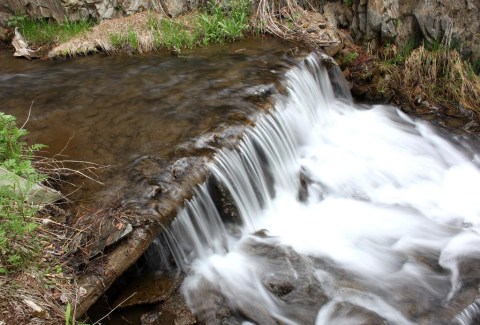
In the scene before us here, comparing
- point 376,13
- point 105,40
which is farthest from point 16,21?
point 376,13

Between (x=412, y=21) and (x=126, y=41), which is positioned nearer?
(x=412, y=21)

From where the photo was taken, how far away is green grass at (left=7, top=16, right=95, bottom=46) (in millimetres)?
8469

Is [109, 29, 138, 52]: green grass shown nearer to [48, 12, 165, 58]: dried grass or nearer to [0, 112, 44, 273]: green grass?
[48, 12, 165, 58]: dried grass

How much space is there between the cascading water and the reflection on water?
2.03 feet

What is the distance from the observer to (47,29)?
8.74 meters

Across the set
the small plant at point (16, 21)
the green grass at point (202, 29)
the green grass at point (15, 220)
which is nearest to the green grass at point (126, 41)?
the green grass at point (202, 29)

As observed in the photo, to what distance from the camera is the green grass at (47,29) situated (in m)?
8.47

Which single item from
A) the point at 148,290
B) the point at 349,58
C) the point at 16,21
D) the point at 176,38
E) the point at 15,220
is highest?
the point at 16,21

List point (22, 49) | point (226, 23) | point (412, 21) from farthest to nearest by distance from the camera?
point (22, 49) → point (226, 23) → point (412, 21)

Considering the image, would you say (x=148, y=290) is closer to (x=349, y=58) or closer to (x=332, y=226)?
(x=332, y=226)

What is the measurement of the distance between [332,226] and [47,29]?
292 inches

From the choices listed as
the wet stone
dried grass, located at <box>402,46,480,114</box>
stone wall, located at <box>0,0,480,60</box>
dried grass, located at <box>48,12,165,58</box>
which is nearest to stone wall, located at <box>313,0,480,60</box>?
stone wall, located at <box>0,0,480,60</box>

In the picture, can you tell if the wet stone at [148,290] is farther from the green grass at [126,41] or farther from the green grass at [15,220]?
the green grass at [126,41]

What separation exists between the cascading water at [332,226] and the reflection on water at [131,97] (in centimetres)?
62
